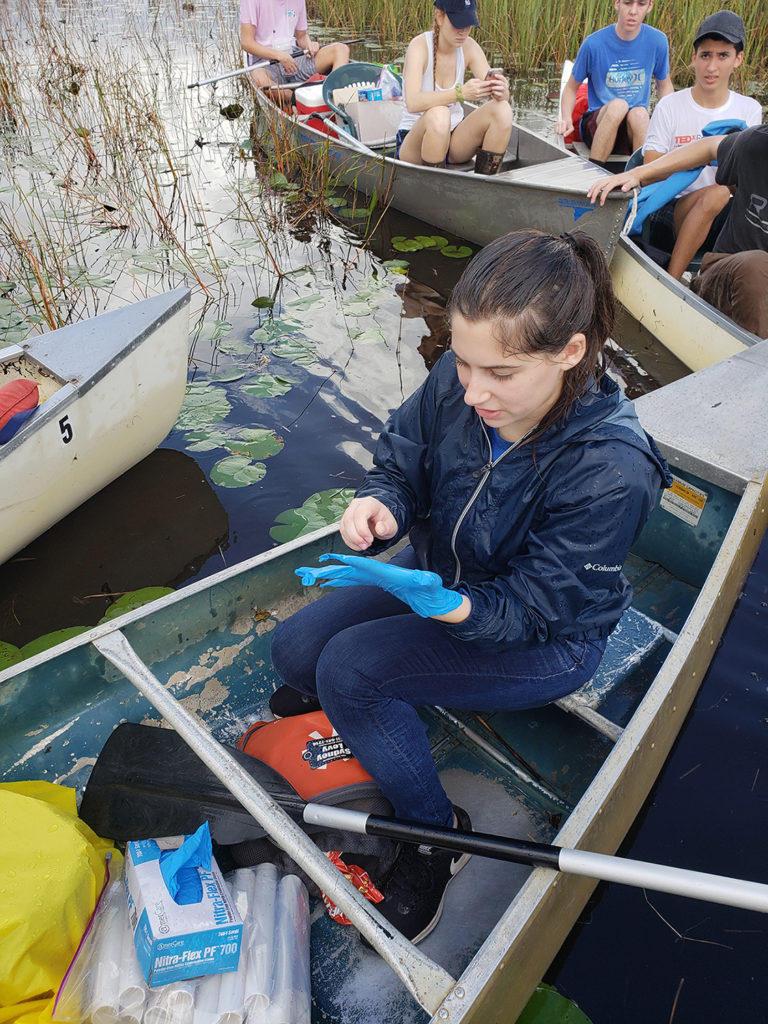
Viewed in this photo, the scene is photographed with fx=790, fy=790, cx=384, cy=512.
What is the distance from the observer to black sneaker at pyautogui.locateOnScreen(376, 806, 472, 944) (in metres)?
1.64

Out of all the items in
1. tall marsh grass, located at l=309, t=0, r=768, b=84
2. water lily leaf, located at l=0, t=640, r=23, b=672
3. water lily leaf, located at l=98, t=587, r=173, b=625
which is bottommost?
water lily leaf, located at l=0, t=640, r=23, b=672

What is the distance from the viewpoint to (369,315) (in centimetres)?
461

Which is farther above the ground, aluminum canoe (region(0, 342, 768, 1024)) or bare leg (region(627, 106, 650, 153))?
bare leg (region(627, 106, 650, 153))

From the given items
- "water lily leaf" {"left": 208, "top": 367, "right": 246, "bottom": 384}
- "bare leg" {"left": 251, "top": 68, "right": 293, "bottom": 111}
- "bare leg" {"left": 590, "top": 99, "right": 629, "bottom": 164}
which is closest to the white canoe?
"water lily leaf" {"left": 208, "top": 367, "right": 246, "bottom": 384}

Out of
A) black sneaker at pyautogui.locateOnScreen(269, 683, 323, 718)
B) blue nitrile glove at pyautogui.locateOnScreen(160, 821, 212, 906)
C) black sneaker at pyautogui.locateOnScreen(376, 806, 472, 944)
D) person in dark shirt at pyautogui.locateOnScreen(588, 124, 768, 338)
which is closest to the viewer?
blue nitrile glove at pyautogui.locateOnScreen(160, 821, 212, 906)

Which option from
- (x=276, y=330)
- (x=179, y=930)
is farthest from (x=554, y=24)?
(x=179, y=930)

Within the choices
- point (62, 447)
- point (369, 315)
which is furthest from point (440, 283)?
point (62, 447)

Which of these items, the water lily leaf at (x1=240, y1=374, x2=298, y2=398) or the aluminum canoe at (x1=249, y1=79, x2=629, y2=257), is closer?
the water lily leaf at (x1=240, y1=374, x2=298, y2=398)

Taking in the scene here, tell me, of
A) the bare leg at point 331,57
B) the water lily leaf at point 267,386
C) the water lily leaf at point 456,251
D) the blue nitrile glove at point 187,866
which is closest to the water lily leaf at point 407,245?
the water lily leaf at point 456,251

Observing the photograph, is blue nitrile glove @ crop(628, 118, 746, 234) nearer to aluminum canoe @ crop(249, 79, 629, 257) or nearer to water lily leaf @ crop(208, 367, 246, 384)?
aluminum canoe @ crop(249, 79, 629, 257)

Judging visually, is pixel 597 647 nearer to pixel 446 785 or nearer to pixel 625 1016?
pixel 446 785

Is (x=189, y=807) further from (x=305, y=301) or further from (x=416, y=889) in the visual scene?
(x=305, y=301)

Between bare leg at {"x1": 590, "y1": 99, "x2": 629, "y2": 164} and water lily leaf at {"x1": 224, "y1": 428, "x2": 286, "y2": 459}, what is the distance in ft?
11.8

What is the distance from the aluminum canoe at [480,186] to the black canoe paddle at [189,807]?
356 centimetres
